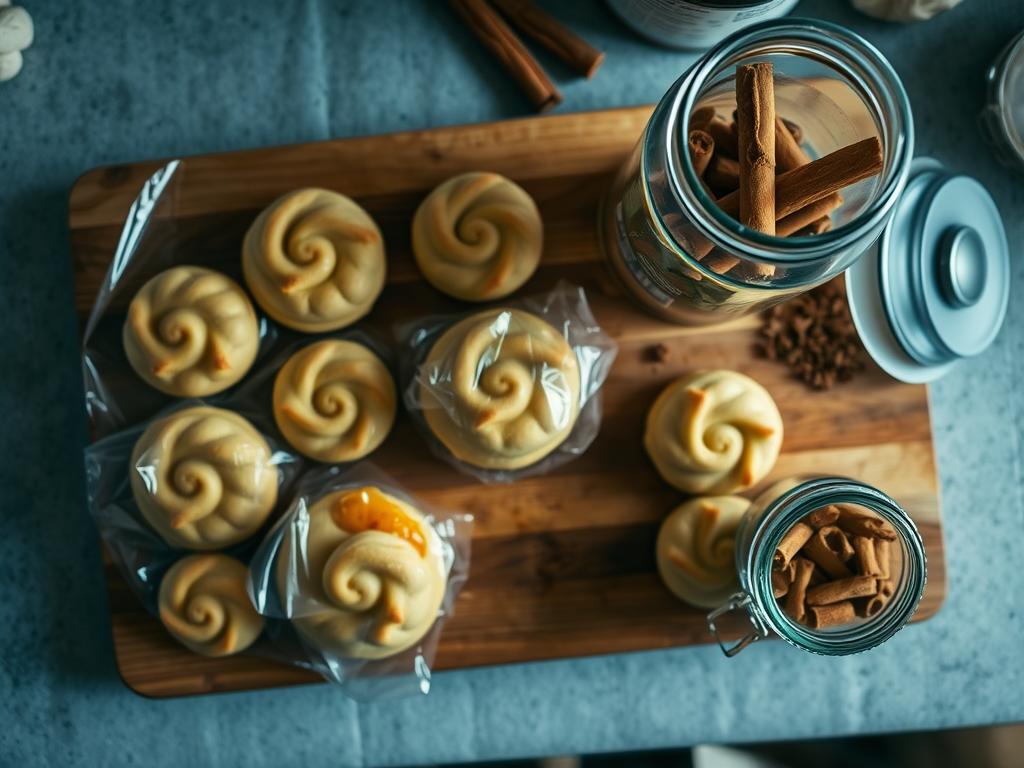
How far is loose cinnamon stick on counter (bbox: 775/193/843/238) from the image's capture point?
2.78 ft

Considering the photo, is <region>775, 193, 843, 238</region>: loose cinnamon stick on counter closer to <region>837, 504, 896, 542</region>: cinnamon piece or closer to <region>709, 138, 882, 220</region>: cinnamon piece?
<region>709, 138, 882, 220</region>: cinnamon piece

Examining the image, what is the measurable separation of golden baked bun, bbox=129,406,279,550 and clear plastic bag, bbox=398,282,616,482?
0.63 feet

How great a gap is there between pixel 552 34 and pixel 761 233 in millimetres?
471

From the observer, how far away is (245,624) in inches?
39.1

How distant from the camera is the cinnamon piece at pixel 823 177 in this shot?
0.80m

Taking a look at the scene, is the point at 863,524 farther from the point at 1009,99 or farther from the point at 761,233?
the point at 1009,99

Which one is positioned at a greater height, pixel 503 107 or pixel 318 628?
pixel 503 107

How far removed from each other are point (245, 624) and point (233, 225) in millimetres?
466

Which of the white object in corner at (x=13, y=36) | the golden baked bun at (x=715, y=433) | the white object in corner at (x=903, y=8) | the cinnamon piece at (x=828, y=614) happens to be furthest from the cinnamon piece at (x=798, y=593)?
the white object in corner at (x=13, y=36)

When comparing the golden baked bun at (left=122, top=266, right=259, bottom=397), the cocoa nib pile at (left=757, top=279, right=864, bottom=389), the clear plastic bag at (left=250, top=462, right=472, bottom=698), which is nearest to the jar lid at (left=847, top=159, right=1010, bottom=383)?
the cocoa nib pile at (left=757, top=279, right=864, bottom=389)

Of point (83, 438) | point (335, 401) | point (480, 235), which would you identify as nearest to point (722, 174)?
point (480, 235)

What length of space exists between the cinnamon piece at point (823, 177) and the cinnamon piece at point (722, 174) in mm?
31

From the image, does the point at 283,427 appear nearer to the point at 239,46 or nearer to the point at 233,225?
the point at 233,225

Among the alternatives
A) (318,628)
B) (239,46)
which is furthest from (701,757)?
(239,46)
